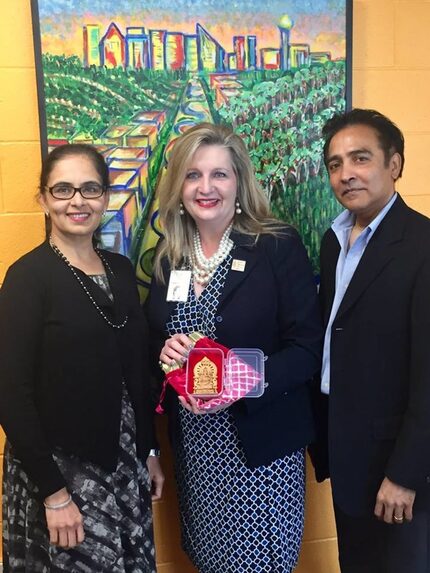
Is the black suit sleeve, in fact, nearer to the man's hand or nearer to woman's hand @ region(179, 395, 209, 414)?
the man's hand

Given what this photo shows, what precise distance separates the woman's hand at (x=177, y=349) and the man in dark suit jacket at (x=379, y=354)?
1.35 feet

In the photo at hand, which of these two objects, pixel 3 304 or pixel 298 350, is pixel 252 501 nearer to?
pixel 298 350

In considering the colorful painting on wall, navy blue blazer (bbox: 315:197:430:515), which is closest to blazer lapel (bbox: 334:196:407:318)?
navy blue blazer (bbox: 315:197:430:515)

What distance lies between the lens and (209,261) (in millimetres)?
1679

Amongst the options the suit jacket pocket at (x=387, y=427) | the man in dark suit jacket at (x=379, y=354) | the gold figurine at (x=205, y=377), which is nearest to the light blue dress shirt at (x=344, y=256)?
the man in dark suit jacket at (x=379, y=354)

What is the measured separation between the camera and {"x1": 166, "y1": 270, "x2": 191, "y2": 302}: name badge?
1669mm

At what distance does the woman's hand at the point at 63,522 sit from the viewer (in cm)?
140

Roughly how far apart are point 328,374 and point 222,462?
402 mm

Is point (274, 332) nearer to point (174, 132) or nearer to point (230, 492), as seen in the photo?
point (230, 492)

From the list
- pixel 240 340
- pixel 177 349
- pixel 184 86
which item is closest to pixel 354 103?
pixel 184 86

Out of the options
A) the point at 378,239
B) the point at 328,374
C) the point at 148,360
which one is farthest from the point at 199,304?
the point at 378,239

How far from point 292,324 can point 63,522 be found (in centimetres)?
81

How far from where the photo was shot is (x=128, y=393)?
5.15 ft

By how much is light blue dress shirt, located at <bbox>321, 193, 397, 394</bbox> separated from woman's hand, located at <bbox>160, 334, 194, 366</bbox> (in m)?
0.42
